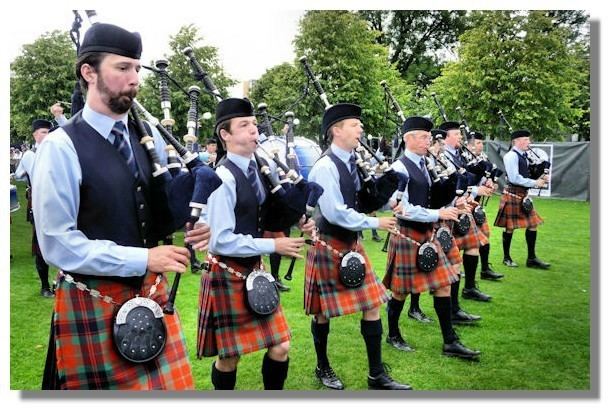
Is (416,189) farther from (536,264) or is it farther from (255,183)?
(536,264)

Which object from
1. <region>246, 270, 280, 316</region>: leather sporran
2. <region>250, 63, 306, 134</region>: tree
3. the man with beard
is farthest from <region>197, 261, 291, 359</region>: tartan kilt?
<region>250, 63, 306, 134</region>: tree

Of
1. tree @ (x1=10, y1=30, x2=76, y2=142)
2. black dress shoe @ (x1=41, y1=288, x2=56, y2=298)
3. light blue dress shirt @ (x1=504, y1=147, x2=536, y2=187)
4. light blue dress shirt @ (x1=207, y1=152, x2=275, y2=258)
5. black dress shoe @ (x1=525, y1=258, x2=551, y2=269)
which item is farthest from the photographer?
black dress shoe @ (x1=525, y1=258, x2=551, y2=269)

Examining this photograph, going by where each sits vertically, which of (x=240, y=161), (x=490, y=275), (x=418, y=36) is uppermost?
(x=418, y=36)

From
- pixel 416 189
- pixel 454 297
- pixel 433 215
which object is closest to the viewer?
pixel 433 215

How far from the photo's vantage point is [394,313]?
12.7ft

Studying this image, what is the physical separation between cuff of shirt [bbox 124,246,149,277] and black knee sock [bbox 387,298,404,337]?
2426 millimetres

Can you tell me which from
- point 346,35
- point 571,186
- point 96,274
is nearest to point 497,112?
point 346,35

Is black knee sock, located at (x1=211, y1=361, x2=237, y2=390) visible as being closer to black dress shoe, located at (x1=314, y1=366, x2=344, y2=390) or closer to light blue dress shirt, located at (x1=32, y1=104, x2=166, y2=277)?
black dress shoe, located at (x1=314, y1=366, x2=344, y2=390)

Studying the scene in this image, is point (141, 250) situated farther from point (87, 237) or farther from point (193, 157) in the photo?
point (193, 157)

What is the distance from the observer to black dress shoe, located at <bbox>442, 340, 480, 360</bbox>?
12.0ft

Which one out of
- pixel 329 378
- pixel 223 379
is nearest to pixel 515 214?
pixel 329 378

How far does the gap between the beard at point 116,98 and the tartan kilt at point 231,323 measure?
980 millimetres

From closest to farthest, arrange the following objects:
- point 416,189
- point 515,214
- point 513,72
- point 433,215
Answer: point 433,215
point 416,189
point 513,72
point 515,214

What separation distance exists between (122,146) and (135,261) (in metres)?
Result: 0.41
